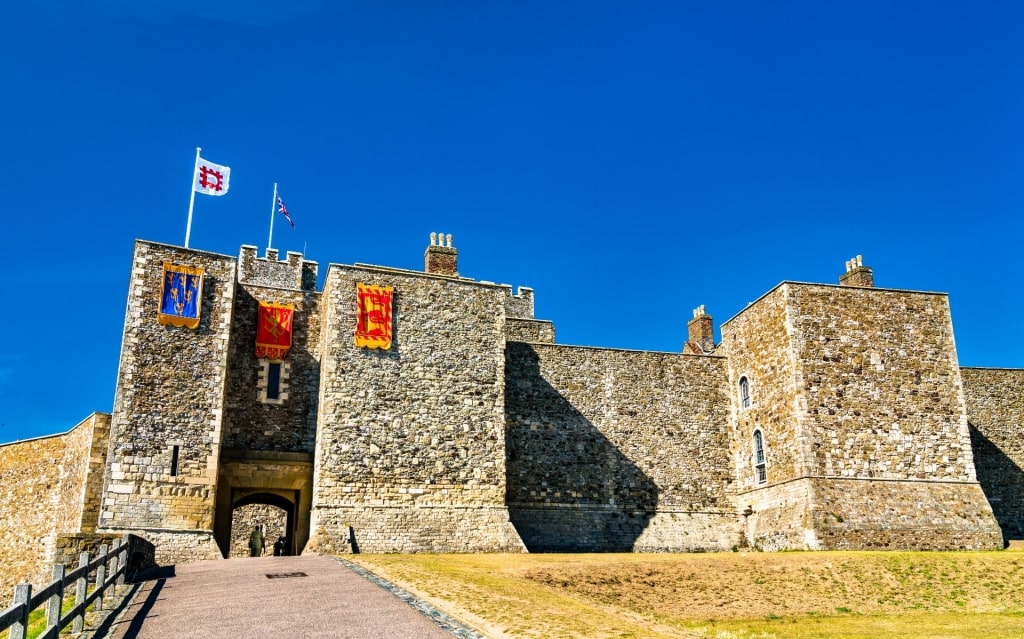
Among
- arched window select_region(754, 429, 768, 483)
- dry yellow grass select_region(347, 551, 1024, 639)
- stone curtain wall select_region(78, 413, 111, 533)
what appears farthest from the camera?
arched window select_region(754, 429, 768, 483)

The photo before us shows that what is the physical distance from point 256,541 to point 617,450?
697 inches

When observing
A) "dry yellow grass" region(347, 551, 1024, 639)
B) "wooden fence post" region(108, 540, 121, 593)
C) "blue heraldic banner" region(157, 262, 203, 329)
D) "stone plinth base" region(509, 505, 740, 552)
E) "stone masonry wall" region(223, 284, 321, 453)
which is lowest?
"dry yellow grass" region(347, 551, 1024, 639)

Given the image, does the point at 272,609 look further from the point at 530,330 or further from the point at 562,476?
the point at 530,330

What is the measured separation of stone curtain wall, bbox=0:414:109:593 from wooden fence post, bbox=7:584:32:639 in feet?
56.1

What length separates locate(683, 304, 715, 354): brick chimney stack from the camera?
128 feet

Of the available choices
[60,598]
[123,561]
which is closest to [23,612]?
[60,598]

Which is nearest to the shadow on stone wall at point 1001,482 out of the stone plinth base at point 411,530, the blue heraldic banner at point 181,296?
the stone plinth base at point 411,530

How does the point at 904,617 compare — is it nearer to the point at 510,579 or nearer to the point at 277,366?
the point at 510,579

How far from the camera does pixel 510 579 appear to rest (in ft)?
57.3

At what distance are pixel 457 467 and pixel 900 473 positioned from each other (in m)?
13.6

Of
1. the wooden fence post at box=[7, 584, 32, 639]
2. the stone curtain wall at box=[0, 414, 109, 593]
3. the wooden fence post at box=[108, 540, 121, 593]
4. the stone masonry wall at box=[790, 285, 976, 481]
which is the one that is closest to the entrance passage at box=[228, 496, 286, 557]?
the stone curtain wall at box=[0, 414, 109, 593]

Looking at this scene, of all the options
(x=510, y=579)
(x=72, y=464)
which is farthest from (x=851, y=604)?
(x=72, y=464)

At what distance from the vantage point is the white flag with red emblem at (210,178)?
27.5m

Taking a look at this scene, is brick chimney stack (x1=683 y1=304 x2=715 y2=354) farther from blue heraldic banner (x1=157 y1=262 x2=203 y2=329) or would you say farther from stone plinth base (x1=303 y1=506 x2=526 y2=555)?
blue heraldic banner (x1=157 y1=262 x2=203 y2=329)
